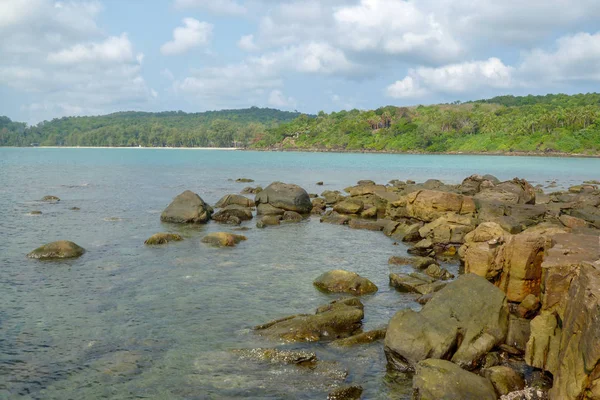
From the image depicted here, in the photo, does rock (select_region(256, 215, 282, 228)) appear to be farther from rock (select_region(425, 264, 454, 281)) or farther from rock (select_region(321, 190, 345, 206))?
rock (select_region(425, 264, 454, 281))

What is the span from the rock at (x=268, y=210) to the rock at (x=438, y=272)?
57.0 ft

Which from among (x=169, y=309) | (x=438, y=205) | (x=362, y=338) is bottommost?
(x=169, y=309)

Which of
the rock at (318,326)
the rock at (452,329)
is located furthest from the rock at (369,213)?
the rock at (452,329)

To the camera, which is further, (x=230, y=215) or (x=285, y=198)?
(x=285, y=198)

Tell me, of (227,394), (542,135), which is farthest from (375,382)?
(542,135)

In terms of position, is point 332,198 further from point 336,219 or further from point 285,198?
point 336,219

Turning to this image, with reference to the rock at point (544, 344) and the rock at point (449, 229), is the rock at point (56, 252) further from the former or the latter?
the rock at point (544, 344)

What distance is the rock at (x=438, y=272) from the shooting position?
21322mm

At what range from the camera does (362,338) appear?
14.5 meters

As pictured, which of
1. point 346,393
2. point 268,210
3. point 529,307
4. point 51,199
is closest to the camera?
point 346,393

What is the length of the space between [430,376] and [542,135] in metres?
180

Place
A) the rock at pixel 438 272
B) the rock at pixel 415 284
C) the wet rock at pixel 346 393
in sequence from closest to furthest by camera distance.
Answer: the wet rock at pixel 346 393
the rock at pixel 415 284
the rock at pixel 438 272

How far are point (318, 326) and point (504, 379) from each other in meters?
5.52

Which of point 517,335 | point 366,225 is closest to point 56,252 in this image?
point 366,225
